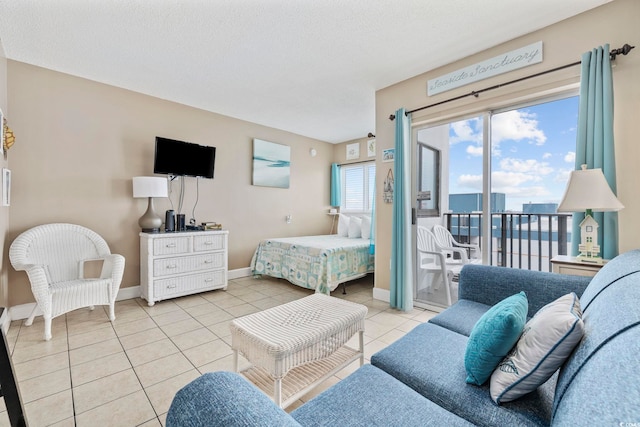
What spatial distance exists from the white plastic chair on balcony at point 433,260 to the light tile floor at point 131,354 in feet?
1.59

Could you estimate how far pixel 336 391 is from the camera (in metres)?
1.05

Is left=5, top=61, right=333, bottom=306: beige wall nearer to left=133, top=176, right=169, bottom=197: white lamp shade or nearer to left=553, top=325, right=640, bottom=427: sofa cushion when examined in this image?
left=133, top=176, right=169, bottom=197: white lamp shade

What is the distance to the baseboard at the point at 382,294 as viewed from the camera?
11.0ft

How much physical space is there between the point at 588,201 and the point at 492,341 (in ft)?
4.81

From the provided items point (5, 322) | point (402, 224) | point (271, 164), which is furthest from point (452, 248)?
point (5, 322)

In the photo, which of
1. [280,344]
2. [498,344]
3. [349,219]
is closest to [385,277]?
[349,219]

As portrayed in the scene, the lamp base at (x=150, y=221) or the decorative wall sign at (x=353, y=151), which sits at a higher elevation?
the decorative wall sign at (x=353, y=151)

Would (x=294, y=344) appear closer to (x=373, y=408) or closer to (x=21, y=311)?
(x=373, y=408)

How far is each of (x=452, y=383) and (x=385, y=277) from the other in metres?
2.37

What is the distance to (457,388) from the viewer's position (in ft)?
3.42

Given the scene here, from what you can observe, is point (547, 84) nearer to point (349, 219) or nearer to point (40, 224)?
point (349, 219)

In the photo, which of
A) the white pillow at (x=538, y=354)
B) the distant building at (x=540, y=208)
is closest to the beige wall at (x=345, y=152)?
the distant building at (x=540, y=208)

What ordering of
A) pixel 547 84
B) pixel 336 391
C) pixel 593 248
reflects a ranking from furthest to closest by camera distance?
1. pixel 547 84
2. pixel 593 248
3. pixel 336 391

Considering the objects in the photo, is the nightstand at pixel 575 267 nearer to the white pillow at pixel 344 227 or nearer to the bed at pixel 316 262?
the bed at pixel 316 262
